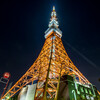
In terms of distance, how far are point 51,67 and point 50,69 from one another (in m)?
1.99

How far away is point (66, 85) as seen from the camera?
12.2m

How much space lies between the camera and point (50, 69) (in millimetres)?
15492

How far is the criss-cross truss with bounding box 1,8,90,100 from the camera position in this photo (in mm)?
11462

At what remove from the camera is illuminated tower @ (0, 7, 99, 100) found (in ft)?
39.4

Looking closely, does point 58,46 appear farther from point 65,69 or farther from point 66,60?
point 65,69

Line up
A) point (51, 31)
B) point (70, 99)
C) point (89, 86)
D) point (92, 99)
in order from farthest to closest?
point (51, 31), point (89, 86), point (92, 99), point (70, 99)

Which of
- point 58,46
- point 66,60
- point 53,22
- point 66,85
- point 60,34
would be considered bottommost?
point 66,85

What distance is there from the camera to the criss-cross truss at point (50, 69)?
11462 millimetres

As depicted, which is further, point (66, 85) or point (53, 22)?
point (53, 22)

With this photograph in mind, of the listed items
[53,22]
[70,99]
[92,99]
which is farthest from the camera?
[53,22]

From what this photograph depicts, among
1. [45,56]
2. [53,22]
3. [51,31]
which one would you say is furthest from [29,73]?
[53,22]

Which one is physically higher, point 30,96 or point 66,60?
point 66,60

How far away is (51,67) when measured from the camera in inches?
688

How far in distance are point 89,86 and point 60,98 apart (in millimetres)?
6613
